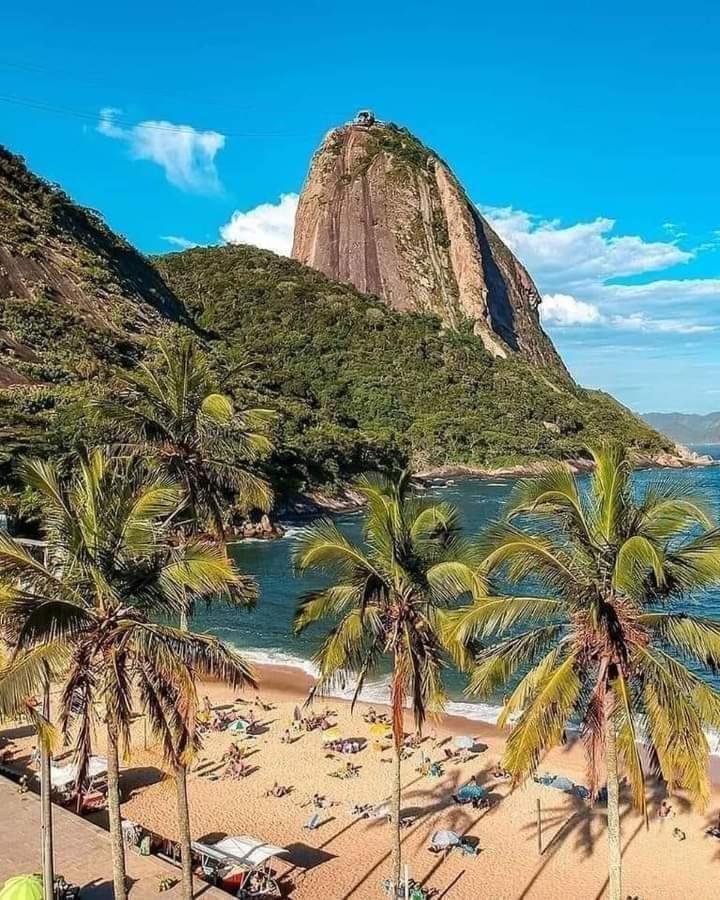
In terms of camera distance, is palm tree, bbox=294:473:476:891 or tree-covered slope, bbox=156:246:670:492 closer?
palm tree, bbox=294:473:476:891

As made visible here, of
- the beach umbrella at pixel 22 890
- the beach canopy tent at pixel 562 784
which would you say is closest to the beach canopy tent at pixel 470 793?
the beach canopy tent at pixel 562 784

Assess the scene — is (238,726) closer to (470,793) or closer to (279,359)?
(470,793)

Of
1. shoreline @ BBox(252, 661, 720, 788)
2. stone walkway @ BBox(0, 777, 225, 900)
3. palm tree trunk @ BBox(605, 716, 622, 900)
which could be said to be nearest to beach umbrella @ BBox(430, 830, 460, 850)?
shoreline @ BBox(252, 661, 720, 788)

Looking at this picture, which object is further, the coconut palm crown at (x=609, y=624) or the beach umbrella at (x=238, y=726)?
the beach umbrella at (x=238, y=726)

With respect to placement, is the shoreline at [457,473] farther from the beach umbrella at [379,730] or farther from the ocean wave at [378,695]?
the beach umbrella at [379,730]

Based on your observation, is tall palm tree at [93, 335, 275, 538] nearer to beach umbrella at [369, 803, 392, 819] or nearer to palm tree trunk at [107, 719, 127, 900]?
palm tree trunk at [107, 719, 127, 900]
